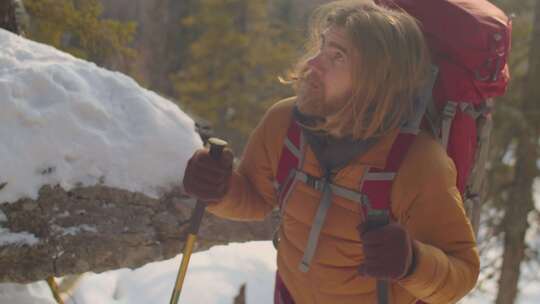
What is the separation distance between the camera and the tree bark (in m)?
3.23

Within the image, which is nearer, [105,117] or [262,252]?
[105,117]

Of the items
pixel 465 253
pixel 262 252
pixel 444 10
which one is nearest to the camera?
pixel 465 253

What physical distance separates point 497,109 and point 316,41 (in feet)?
28.4

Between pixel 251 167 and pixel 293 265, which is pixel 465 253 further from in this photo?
pixel 251 167

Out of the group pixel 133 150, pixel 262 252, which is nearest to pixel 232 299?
pixel 262 252

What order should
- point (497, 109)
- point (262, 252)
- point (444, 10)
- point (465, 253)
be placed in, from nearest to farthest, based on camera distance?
point (465, 253), point (444, 10), point (262, 252), point (497, 109)

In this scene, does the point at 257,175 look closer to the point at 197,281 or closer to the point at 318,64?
the point at 318,64

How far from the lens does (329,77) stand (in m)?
2.03

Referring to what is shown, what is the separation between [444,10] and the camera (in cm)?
214

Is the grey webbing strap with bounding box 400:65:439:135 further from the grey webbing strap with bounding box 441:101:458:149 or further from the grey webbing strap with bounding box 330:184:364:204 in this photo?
the grey webbing strap with bounding box 330:184:364:204

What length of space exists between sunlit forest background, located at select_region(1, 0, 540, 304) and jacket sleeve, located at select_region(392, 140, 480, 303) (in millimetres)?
1036

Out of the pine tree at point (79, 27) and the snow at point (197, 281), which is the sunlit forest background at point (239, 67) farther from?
the snow at point (197, 281)

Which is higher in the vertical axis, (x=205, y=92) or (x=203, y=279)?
(x=203, y=279)

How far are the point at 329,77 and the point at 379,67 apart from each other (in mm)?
208
